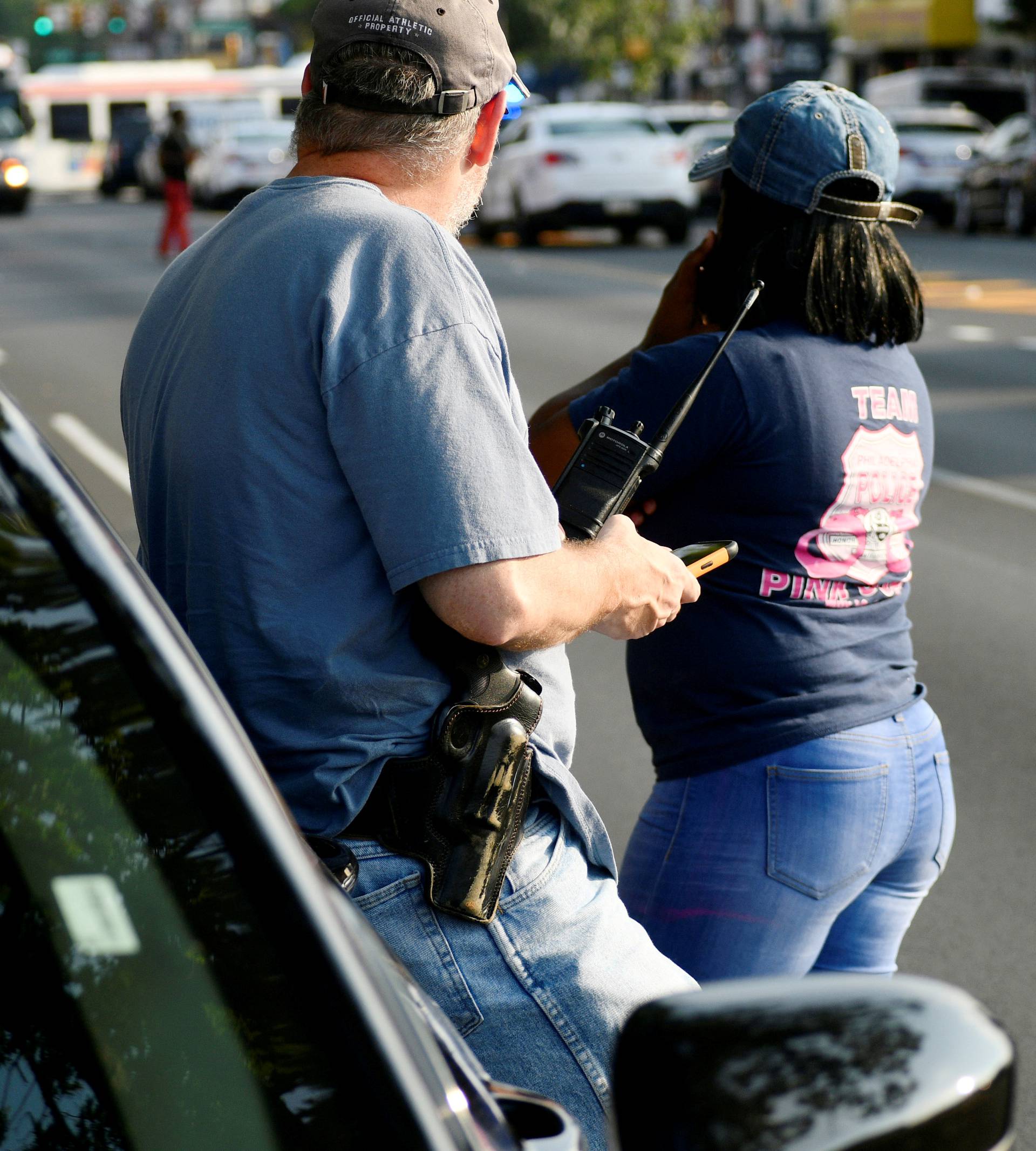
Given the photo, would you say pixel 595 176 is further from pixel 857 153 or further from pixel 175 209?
pixel 857 153

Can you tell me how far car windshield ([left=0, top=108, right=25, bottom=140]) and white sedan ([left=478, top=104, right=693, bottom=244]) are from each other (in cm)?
1684

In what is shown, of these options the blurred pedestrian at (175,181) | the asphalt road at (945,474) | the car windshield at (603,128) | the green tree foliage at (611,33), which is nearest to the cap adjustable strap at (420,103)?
the asphalt road at (945,474)

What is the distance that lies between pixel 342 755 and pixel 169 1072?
0.59 meters

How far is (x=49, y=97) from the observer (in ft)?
182

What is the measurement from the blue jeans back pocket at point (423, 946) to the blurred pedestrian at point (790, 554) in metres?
0.65

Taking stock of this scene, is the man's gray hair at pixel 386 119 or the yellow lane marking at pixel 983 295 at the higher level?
the man's gray hair at pixel 386 119

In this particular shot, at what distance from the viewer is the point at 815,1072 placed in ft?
3.88

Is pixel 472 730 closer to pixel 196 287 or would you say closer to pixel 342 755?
pixel 342 755

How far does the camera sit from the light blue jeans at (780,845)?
7.83 feet

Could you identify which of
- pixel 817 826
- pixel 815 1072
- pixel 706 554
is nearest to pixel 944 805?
pixel 817 826

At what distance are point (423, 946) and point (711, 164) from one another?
1443 millimetres

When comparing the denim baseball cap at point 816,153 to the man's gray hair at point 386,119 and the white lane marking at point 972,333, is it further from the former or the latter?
the white lane marking at point 972,333

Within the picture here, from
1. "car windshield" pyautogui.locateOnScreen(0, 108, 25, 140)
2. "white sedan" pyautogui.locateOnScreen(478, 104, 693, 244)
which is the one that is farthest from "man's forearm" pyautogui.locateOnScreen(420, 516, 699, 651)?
"car windshield" pyautogui.locateOnScreen(0, 108, 25, 140)

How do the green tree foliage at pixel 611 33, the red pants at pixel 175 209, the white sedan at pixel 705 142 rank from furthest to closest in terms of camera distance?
1. the green tree foliage at pixel 611 33
2. the white sedan at pixel 705 142
3. the red pants at pixel 175 209
